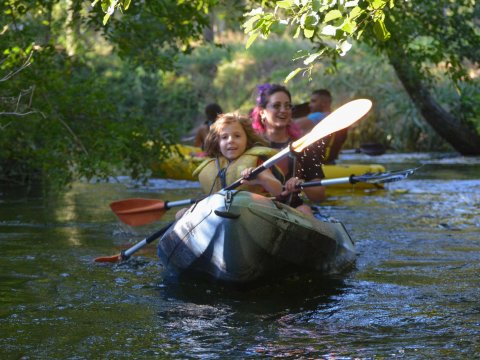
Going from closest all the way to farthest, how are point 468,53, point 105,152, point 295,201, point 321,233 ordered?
point 321,233
point 295,201
point 105,152
point 468,53

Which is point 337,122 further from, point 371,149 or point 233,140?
point 371,149

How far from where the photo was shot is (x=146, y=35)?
995cm

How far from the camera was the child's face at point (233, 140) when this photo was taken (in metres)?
6.04

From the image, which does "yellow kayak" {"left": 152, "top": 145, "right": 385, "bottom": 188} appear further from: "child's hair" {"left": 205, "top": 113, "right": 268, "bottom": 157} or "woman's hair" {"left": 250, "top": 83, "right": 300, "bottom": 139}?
"child's hair" {"left": 205, "top": 113, "right": 268, "bottom": 157}

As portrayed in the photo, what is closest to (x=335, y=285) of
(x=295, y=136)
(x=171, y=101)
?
(x=295, y=136)

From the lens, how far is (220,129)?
6082 millimetres

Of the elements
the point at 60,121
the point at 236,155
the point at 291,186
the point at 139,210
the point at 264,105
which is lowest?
the point at 139,210

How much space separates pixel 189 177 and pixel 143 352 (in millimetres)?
9175

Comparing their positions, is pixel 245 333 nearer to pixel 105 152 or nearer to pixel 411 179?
pixel 105 152

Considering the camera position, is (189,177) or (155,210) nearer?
(155,210)

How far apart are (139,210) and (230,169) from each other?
1526 mm

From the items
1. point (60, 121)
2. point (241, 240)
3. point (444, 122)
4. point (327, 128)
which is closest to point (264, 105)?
point (327, 128)

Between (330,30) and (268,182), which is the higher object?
(330,30)

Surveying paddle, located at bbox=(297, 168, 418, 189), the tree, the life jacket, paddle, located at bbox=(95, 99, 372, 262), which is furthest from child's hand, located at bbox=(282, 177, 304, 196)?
the tree
